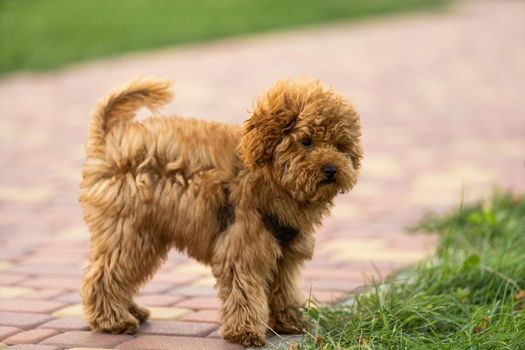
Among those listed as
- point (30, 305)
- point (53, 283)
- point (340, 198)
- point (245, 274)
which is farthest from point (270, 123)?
point (340, 198)

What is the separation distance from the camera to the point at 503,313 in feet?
13.9

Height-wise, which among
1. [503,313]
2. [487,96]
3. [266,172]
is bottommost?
[503,313]

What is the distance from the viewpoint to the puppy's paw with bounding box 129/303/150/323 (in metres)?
4.45

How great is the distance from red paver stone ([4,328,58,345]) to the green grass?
10764 millimetres

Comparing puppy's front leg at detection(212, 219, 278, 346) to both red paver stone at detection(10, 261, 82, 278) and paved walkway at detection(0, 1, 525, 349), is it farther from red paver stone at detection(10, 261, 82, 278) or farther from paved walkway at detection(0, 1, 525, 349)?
red paver stone at detection(10, 261, 82, 278)

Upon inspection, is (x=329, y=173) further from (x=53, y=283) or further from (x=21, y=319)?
(x=53, y=283)

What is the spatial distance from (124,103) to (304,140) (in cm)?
99

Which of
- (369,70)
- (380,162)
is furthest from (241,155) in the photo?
(369,70)

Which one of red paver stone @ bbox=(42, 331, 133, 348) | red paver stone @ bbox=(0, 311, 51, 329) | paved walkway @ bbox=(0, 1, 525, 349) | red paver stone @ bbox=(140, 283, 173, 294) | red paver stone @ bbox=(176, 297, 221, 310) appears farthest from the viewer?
red paver stone @ bbox=(140, 283, 173, 294)

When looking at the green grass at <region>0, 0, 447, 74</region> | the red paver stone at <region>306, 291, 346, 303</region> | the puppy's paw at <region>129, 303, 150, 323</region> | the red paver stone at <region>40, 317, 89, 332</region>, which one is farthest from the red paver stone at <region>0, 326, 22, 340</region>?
the green grass at <region>0, 0, 447, 74</region>

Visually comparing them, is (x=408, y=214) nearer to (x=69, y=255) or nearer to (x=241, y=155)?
(x=69, y=255)

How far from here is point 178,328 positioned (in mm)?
4430

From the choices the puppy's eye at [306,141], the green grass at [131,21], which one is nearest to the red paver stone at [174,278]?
the puppy's eye at [306,141]

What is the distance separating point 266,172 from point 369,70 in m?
12.1
